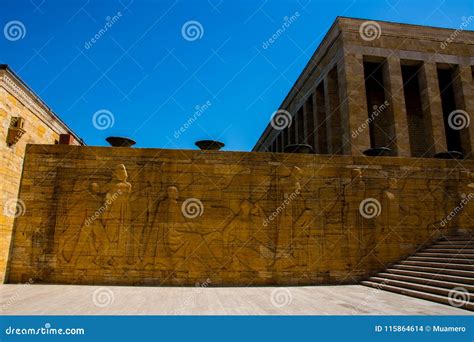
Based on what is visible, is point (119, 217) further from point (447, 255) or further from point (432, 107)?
point (432, 107)

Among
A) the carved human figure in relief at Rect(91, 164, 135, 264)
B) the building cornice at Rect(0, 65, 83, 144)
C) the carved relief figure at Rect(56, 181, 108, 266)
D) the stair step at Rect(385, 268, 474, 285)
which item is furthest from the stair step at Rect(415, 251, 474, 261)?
the building cornice at Rect(0, 65, 83, 144)

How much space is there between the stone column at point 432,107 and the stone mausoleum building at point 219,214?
532 cm

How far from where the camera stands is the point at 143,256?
11242 millimetres

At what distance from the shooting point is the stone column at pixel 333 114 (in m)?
19.7

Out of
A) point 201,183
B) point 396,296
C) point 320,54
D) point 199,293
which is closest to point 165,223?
point 201,183

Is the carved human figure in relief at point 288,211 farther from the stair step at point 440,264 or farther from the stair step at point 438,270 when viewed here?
the stair step at point 440,264

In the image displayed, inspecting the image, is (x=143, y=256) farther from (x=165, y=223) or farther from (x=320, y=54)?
(x=320, y=54)

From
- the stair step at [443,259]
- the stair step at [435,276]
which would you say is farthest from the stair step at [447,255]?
the stair step at [435,276]

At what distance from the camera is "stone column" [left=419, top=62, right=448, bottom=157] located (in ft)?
60.8

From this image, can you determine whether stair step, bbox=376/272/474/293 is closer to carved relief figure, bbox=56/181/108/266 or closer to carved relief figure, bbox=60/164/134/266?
carved relief figure, bbox=60/164/134/266

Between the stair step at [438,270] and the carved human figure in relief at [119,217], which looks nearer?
the stair step at [438,270]

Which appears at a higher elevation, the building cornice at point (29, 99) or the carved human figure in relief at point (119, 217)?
the building cornice at point (29, 99)

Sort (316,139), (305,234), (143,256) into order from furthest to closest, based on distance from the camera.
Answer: (316,139), (305,234), (143,256)

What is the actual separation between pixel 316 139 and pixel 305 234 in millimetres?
11667
